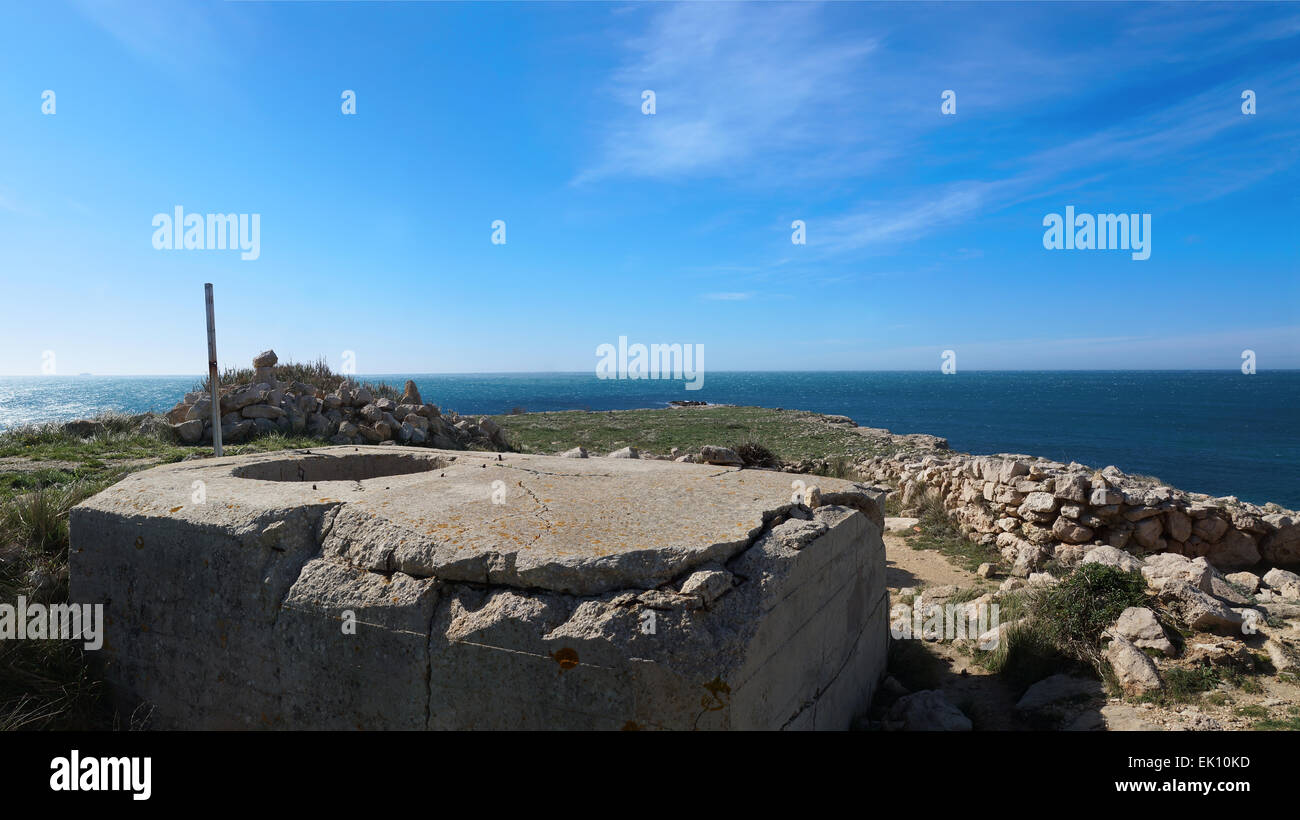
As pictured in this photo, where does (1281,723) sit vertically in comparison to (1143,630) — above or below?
below

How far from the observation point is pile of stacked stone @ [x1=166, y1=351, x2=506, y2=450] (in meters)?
11.2

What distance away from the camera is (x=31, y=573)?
16.0 ft

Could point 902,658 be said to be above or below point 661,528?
below

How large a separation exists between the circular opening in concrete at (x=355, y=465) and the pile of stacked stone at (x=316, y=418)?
19.4 feet

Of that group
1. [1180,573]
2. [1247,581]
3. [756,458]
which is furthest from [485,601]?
[756,458]

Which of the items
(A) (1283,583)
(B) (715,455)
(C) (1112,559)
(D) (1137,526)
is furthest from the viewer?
(B) (715,455)

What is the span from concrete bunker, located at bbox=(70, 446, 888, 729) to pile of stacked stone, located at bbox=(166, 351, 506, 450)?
7546 millimetres

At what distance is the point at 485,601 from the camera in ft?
10.1

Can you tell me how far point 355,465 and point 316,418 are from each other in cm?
741

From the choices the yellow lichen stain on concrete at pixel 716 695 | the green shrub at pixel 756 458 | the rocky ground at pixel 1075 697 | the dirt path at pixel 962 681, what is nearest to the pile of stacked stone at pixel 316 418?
the green shrub at pixel 756 458

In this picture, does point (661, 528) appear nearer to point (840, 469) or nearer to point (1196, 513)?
point (1196, 513)

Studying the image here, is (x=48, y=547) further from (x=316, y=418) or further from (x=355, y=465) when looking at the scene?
(x=316, y=418)
